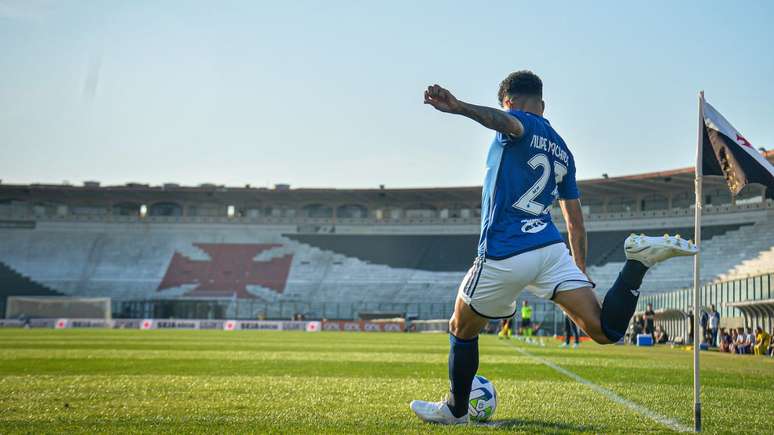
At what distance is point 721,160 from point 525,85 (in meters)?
2.02

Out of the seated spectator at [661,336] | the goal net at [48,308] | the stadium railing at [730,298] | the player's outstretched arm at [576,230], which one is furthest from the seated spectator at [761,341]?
the goal net at [48,308]

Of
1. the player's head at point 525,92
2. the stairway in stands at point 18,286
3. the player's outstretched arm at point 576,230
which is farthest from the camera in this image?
the stairway in stands at point 18,286

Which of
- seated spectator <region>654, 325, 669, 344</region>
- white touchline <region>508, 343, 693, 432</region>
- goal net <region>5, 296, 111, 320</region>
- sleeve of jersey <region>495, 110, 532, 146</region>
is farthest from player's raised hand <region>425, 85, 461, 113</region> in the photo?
goal net <region>5, 296, 111, 320</region>

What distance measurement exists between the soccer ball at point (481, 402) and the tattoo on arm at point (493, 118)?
2.22 meters

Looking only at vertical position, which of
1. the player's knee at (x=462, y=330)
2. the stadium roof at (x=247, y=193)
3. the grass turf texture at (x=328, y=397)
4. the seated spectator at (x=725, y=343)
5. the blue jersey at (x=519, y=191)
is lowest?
the seated spectator at (x=725, y=343)

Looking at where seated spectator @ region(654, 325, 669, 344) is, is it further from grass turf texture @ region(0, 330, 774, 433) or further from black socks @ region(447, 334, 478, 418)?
black socks @ region(447, 334, 478, 418)

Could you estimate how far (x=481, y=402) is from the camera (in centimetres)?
655

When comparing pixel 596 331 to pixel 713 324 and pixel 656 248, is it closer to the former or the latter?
pixel 656 248

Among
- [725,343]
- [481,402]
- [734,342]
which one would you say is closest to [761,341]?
[734,342]

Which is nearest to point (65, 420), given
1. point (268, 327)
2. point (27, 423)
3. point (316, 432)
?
point (27, 423)

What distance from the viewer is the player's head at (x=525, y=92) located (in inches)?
229

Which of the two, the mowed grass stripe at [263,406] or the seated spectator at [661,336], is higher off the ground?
the mowed grass stripe at [263,406]

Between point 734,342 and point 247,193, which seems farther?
point 247,193

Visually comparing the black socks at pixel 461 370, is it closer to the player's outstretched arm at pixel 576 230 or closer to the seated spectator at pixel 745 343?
the player's outstretched arm at pixel 576 230
